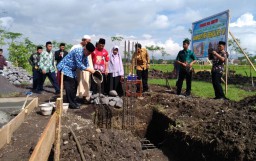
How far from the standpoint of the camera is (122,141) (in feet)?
16.0

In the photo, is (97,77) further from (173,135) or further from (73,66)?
(173,135)

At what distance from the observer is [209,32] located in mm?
10000

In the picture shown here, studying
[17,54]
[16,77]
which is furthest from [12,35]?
[16,77]

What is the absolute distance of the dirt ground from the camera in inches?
165

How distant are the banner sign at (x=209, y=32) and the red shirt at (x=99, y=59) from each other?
384 centimetres

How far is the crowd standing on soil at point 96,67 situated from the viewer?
6.62m

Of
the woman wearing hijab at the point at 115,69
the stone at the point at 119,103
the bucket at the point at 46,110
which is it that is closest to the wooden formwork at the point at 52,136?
the bucket at the point at 46,110

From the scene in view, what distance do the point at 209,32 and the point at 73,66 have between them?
5.61 metres

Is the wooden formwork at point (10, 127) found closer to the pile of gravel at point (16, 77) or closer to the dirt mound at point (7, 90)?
the dirt mound at point (7, 90)

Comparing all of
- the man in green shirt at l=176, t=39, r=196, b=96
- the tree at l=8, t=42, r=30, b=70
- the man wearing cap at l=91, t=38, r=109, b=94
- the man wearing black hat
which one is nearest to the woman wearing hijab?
the man wearing cap at l=91, t=38, r=109, b=94

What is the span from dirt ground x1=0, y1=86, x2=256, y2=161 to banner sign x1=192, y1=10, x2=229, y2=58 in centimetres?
314

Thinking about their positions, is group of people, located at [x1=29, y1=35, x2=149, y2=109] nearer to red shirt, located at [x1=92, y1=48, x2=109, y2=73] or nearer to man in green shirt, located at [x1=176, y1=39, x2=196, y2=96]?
red shirt, located at [x1=92, y1=48, x2=109, y2=73]

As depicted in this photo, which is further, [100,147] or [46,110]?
[46,110]

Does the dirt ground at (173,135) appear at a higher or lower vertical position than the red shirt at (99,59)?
lower
